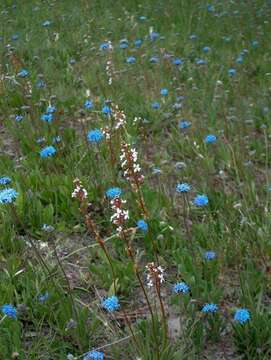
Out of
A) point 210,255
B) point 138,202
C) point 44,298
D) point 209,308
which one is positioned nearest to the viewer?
point 138,202

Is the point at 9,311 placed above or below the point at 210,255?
below

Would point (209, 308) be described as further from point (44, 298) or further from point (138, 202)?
point (44, 298)

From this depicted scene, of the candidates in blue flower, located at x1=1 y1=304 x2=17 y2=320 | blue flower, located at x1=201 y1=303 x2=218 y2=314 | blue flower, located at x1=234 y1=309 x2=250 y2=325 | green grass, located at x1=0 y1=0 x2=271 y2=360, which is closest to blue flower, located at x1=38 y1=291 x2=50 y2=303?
green grass, located at x1=0 y1=0 x2=271 y2=360

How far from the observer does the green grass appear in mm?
2783

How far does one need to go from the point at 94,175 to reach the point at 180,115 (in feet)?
3.93

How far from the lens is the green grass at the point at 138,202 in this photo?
9.13 feet

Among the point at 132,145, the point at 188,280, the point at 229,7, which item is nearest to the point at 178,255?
the point at 188,280

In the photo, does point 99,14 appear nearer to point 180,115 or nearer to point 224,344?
point 180,115

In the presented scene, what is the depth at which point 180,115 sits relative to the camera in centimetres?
491

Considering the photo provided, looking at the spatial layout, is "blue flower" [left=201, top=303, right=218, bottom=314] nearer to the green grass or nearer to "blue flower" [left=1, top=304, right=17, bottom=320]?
the green grass

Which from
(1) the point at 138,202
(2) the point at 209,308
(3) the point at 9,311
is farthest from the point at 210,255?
(3) the point at 9,311

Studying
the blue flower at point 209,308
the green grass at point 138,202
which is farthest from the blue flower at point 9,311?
the blue flower at point 209,308

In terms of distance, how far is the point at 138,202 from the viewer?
2.41m

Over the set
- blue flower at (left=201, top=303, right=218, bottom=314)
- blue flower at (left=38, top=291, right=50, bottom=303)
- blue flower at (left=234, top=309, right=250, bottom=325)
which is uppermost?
blue flower at (left=38, top=291, right=50, bottom=303)
